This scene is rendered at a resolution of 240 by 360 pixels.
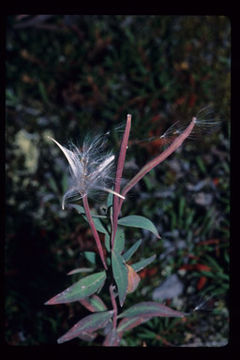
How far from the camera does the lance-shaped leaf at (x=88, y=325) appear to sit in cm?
74

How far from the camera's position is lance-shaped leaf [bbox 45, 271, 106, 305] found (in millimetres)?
727

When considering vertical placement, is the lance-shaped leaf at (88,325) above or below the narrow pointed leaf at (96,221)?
below

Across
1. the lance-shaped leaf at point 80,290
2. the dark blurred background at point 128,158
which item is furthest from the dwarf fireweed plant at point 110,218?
the dark blurred background at point 128,158

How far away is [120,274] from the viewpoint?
27.2 inches

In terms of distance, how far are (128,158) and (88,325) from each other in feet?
2.93

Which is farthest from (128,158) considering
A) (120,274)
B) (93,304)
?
(120,274)

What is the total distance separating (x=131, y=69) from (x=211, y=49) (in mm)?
401

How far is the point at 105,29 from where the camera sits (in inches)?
74.9

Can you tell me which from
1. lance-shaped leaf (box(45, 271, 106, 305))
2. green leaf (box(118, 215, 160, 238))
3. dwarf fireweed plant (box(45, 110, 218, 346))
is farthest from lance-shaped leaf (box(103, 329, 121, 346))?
green leaf (box(118, 215, 160, 238))

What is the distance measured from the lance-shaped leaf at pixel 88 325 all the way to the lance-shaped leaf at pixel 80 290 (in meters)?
0.06

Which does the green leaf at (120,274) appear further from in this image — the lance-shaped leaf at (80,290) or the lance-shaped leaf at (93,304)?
the lance-shaped leaf at (93,304)

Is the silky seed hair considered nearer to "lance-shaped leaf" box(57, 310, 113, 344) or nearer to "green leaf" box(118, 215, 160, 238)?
"green leaf" box(118, 215, 160, 238)

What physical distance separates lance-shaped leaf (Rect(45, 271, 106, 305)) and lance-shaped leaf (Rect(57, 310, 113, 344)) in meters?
0.06

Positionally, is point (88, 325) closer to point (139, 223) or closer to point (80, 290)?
point (80, 290)
